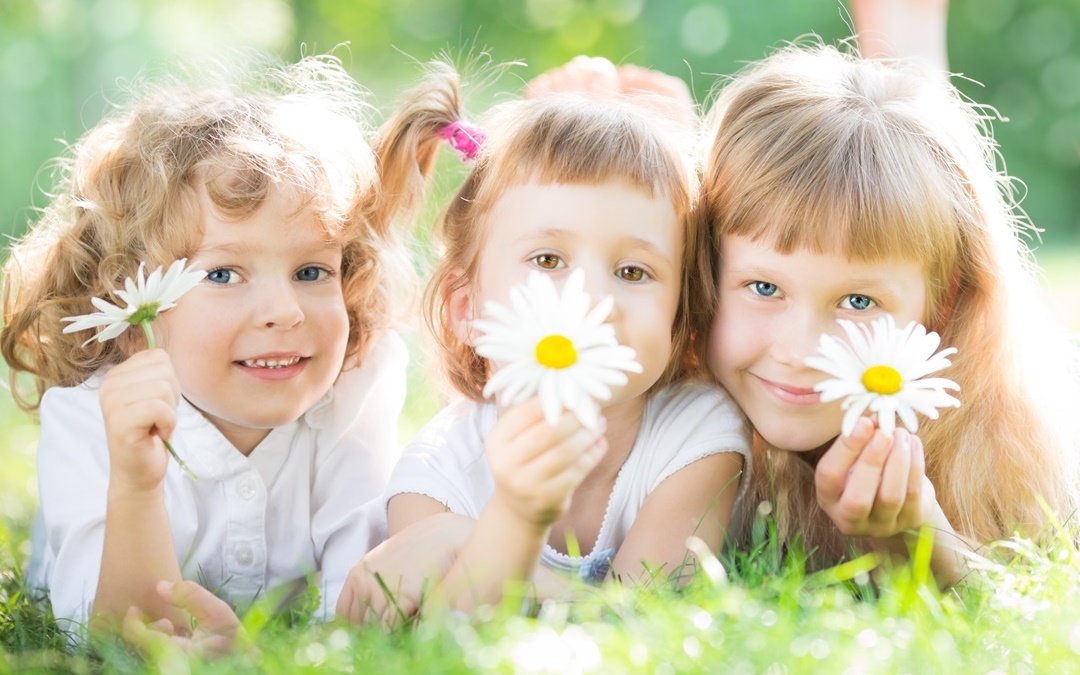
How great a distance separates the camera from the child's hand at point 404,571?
7.18 ft

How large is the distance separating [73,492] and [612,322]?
1.27 meters

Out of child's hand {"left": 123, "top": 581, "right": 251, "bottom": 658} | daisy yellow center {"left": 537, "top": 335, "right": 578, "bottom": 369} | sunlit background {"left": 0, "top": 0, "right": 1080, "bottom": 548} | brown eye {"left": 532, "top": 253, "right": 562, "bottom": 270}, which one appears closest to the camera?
daisy yellow center {"left": 537, "top": 335, "right": 578, "bottom": 369}

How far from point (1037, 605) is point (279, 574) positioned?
171cm

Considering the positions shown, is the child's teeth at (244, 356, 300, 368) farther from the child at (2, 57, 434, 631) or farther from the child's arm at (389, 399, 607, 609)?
the child's arm at (389, 399, 607, 609)

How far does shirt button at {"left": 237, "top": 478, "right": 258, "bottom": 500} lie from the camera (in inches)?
110

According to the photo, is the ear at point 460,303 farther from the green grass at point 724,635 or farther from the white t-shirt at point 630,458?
the green grass at point 724,635

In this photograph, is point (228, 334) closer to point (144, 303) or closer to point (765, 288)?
point (144, 303)

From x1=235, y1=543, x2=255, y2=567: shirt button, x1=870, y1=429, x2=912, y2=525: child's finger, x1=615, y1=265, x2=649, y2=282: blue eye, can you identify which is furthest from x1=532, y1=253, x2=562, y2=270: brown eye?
x1=235, y1=543, x2=255, y2=567: shirt button

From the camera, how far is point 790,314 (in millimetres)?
2516

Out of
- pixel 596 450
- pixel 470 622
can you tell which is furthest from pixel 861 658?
pixel 470 622

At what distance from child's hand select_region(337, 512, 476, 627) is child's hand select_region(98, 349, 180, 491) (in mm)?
450

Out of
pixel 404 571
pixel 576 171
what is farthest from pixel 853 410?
pixel 404 571

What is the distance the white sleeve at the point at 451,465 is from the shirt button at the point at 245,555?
1.23ft

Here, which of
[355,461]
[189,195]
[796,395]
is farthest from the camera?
[355,461]
